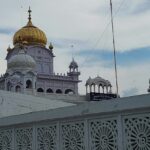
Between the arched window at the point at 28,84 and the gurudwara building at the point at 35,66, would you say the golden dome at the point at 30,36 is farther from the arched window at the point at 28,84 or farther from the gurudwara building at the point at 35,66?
the arched window at the point at 28,84

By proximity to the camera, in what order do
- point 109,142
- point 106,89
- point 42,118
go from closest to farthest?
point 109,142 → point 42,118 → point 106,89

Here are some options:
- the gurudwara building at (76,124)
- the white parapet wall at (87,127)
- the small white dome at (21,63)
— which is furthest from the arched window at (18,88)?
the white parapet wall at (87,127)

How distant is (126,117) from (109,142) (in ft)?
1.50

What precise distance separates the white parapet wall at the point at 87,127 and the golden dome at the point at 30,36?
3276 centimetres

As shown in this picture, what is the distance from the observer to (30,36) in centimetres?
4009

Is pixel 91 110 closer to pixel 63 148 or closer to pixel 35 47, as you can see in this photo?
pixel 63 148

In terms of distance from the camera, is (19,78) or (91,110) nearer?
(91,110)

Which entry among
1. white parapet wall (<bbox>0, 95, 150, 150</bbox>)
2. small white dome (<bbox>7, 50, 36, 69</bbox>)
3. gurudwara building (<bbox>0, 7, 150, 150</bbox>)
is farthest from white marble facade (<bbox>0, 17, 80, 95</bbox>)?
white parapet wall (<bbox>0, 95, 150, 150</bbox>)

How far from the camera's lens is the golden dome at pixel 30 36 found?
40094 millimetres

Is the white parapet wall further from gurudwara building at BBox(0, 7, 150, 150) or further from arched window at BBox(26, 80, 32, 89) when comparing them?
arched window at BBox(26, 80, 32, 89)

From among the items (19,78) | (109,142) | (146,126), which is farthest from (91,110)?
(19,78)

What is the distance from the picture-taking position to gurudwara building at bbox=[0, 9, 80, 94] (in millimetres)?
33938

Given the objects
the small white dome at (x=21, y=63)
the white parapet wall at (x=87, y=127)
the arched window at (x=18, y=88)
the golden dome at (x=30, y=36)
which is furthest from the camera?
the golden dome at (x=30, y=36)

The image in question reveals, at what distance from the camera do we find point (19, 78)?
1315 inches
